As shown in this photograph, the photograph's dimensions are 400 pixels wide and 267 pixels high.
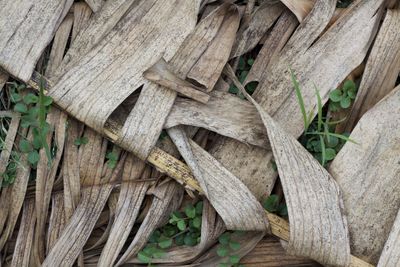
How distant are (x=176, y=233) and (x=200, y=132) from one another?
26 centimetres

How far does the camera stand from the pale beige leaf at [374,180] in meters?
1.48

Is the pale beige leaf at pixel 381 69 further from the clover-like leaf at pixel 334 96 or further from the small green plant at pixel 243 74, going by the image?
the small green plant at pixel 243 74

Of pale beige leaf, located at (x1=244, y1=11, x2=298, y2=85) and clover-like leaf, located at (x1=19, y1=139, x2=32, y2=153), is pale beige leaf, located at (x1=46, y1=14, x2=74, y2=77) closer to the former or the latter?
clover-like leaf, located at (x1=19, y1=139, x2=32, y2=153)

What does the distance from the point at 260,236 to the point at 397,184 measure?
346 millimetres

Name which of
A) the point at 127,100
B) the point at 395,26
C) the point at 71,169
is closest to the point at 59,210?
the point at 71,169

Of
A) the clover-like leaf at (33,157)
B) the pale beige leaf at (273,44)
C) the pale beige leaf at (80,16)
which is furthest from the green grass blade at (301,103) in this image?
the clover-like leaf at (33,157)

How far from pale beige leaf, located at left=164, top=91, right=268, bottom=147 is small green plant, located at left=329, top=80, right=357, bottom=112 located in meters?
0.19

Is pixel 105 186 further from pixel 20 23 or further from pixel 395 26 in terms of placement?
pixel 395 26

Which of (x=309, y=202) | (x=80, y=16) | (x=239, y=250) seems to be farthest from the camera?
(x=80, y=16)

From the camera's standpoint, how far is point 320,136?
153 cm

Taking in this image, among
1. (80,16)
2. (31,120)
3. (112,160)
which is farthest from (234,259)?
(80,16)

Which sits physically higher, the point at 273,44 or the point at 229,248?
the point at 273,44

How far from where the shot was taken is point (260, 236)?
5.03 feet

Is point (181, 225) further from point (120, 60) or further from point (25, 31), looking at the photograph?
point (25, 31)
